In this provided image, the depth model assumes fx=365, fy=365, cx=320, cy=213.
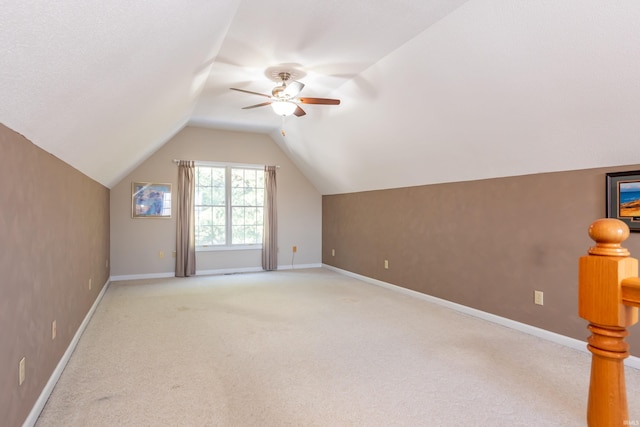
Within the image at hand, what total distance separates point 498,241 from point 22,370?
4.06 m

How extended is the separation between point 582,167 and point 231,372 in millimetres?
3356

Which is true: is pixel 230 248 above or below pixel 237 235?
below

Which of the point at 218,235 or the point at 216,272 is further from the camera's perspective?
the point at 218,235

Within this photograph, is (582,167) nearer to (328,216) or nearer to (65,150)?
(65,150)

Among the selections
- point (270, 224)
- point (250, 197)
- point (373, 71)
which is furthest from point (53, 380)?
point (250, 197)

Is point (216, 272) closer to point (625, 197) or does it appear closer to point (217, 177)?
point (217, 177)

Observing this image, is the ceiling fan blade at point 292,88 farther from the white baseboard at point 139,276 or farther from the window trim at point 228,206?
the white baseboard at point 139,276

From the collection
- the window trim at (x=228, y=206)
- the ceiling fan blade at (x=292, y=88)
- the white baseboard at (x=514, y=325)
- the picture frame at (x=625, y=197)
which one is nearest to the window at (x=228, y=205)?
the window trim at (x=228, y=206)

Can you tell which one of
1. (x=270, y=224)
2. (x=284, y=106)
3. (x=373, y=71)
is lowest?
(x=270, y=224)

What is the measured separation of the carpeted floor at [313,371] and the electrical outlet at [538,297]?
1.11 feet

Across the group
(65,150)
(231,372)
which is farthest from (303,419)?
(65,150)

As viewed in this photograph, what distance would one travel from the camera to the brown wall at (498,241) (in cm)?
323

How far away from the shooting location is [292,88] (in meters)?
3.67

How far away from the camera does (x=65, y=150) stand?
2.58m
